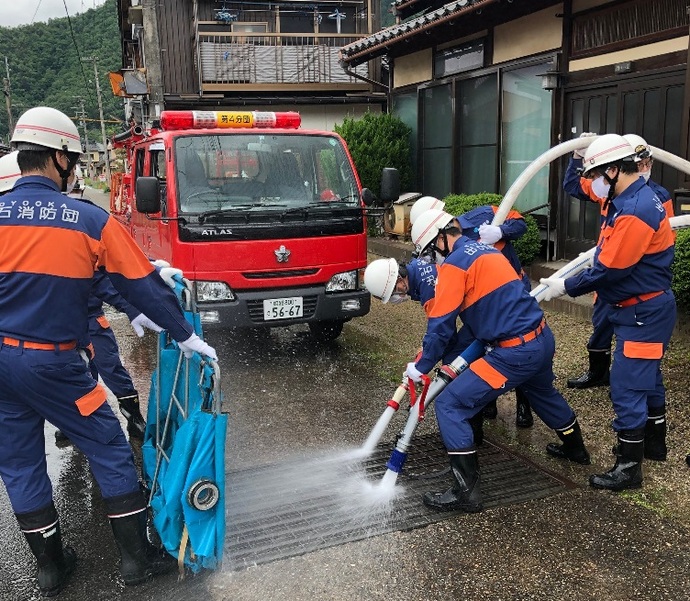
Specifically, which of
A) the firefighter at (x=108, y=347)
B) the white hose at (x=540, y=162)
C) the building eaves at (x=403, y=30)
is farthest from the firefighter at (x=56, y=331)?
the building eaves at (x=403, y=30)

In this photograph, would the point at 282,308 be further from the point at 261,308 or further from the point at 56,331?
the point at 56,331

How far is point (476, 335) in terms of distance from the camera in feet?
12.3

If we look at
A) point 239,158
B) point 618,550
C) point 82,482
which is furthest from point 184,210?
point 618,550

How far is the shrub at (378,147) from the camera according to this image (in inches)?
480

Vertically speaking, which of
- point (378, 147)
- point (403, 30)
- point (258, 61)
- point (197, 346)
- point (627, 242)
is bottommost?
point (197, 346)

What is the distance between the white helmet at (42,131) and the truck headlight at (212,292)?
2965 millimetres

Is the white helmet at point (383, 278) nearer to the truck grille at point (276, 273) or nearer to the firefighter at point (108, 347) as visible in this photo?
the firefighter at point (108, 347)

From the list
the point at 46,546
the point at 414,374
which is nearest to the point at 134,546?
the point at 46,546

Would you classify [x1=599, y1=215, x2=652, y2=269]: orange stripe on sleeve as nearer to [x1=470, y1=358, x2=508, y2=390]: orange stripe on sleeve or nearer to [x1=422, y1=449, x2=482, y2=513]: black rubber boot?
[x1=470, y1=358, x2=508, y2=390]: orange stripe on sleeve

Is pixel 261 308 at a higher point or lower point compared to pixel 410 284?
lower

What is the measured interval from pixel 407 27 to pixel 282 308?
665 cm

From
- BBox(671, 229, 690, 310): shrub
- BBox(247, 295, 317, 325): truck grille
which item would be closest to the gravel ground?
BBox(671, 229, 690, 310): shrub

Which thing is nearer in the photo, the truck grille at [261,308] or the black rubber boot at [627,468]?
the black rubber boot at [627,468]

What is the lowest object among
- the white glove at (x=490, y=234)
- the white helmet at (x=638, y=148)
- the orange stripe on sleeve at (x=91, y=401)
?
the orange stripe on sleeve at (x=91, y=401)
